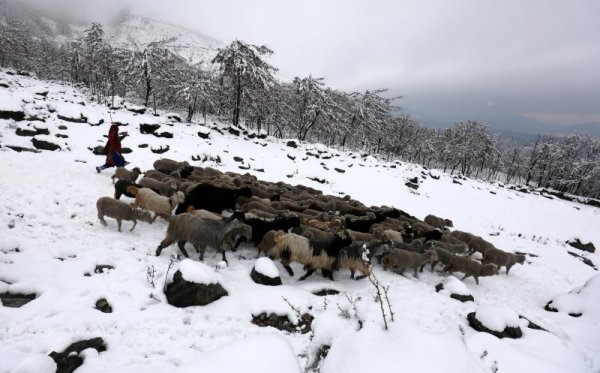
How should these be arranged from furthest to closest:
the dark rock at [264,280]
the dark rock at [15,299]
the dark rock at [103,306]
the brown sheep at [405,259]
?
the brown sheep at [405,259], the dark rock at [264,280], the dark rock at [103,306], the dark rock at [15,299]

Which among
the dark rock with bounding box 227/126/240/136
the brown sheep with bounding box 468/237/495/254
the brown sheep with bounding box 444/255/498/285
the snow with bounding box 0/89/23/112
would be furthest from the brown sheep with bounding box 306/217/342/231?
the dark rock with bounding box 227/126/240/136

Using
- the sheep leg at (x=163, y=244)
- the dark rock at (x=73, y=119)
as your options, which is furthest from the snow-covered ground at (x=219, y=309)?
the dark rock at (x=73, y=119)

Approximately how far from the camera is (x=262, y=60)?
32125mm

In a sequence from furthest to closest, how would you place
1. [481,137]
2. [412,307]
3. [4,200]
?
[481,137] → [4,200] → [412,307]

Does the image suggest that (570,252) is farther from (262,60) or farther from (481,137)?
(481,137)

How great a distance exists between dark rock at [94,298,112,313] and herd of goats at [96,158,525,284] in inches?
79.3

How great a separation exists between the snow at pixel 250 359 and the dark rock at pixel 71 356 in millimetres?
2379

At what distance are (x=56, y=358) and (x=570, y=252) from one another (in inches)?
834

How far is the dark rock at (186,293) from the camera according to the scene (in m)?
5.48

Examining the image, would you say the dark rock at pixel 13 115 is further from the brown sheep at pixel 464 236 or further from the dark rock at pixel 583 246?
the dark rock at pixel 583 246

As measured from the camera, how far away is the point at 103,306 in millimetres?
5055

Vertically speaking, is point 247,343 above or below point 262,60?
below

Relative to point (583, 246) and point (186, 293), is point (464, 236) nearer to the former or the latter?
point (186, 293)

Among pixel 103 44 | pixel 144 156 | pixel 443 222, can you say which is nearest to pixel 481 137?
pixel 443 222
